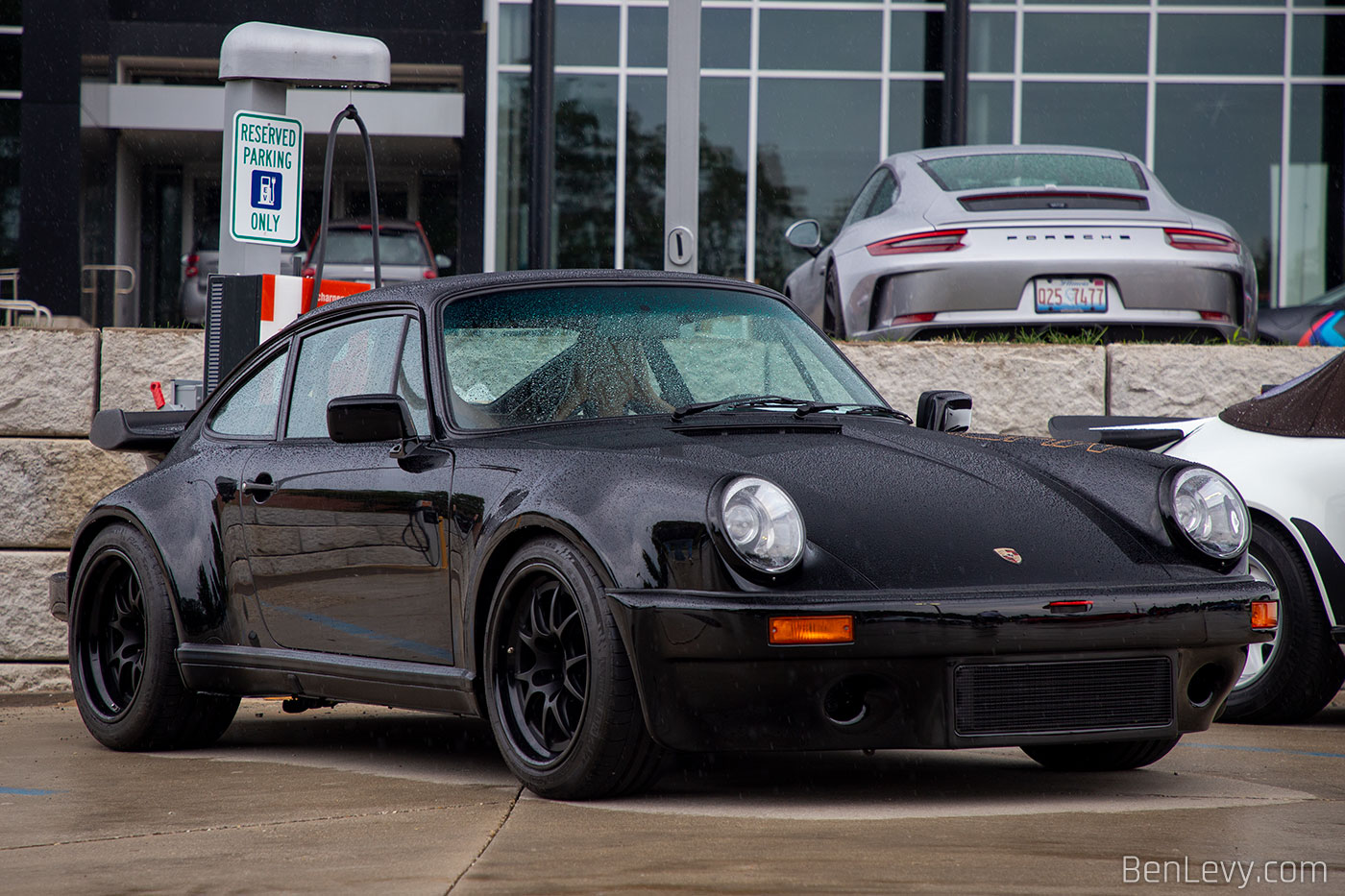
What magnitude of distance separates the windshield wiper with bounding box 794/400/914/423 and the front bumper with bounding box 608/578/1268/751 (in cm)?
109


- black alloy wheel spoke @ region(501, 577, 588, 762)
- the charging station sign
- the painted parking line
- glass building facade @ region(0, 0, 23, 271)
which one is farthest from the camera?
glass building facade @ region(0, 0, 23, 271)

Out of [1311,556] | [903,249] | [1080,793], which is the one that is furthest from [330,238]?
[1080,793]

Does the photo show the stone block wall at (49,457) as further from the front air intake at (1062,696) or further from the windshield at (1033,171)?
the front air intake at (1062,696)

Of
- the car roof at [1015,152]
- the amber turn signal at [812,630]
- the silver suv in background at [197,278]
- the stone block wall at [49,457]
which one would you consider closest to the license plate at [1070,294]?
the car roof at [1015,152]

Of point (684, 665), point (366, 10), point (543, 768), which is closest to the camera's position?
point (684, 665)

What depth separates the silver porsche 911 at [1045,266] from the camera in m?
9.63

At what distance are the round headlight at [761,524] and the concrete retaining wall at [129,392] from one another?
15.1 ft

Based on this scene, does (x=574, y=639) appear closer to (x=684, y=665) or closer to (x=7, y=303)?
(x=684, y=665)

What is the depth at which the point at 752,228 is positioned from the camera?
23.8 metres

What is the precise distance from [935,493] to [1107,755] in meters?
1.11

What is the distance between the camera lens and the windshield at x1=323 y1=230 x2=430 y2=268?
73.7ft

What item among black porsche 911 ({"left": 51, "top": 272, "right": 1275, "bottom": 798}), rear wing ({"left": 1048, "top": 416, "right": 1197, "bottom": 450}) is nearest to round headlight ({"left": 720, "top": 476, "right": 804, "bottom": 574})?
black porsche 911 ({"left": 51, "top": 272, "right": 1275, "bottom": 798})

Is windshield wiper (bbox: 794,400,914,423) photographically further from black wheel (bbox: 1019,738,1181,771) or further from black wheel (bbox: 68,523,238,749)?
black wheel (bbox: 68,523,238,749)

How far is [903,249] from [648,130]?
1432 cm
